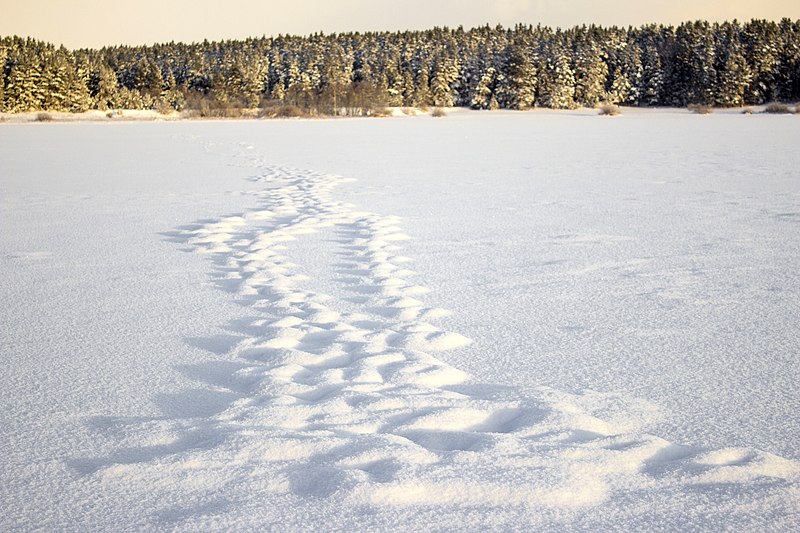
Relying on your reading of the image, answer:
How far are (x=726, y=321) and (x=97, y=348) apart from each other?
2.77m

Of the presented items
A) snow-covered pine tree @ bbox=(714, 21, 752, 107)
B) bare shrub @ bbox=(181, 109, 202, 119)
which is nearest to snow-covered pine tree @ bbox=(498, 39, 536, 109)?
snow-covered pine tree @ bbox=(714, 21, 752, 107)

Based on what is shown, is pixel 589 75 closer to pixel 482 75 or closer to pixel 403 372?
pixel 482 75

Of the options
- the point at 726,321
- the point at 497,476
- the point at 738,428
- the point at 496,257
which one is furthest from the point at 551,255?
the point at 497,476

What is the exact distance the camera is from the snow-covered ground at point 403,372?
1.56m

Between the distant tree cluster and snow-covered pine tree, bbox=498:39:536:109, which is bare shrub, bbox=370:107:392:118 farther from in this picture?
snow-covered pine tree, bbox=498:39:536:109

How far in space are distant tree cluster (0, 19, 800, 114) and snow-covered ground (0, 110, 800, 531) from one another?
46457 millimetres

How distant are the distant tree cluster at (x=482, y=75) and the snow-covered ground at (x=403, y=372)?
46.5 metres

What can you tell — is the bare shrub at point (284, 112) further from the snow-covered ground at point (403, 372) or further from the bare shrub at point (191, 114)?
the snow-covered ground at point (403, 372)

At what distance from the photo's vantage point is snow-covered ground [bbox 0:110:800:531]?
1.56 metres

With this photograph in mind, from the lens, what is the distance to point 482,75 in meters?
68.2

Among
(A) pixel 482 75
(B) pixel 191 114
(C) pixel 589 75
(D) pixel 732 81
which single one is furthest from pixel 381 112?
(D) pixel 732 81

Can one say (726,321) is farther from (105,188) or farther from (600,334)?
(105,188)

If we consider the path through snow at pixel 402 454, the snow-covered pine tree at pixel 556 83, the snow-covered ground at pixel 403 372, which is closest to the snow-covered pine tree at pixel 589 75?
the snow-covered pine tree at pixel 556 83

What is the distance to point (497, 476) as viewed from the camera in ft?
5.40
